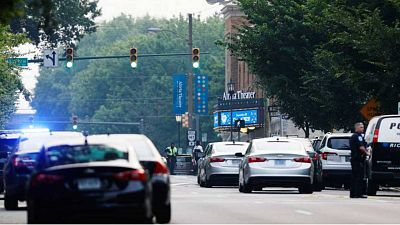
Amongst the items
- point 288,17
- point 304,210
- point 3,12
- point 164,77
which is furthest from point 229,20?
point 3,12

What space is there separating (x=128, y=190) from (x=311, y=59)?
120 ft

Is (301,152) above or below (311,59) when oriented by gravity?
below

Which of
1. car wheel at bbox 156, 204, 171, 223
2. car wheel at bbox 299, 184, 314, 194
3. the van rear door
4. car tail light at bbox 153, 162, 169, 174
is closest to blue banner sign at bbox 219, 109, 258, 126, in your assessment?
car wheel at bbox 299, 184, 314, 194

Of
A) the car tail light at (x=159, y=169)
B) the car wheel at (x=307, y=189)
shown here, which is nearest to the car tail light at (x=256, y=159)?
the car wheel at (x=307, y=189)

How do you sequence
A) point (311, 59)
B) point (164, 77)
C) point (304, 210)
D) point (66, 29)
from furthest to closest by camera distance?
point (164, 77), point (66, 29), point (311, 59), point (304, 210)

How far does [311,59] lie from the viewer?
180 ft

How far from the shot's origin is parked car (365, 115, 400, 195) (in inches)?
1431

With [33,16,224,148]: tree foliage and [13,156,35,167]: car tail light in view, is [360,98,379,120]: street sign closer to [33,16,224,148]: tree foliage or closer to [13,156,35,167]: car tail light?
[13,156,35,167]: car tail light

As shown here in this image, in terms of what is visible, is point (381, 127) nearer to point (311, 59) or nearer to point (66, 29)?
point (311, 59)

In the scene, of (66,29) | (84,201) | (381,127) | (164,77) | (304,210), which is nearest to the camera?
(84,201)

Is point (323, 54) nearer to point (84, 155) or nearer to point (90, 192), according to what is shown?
point (84, 155)

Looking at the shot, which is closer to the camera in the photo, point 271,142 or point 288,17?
point 271,142

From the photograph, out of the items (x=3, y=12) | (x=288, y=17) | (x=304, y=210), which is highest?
(x=288, y=17)

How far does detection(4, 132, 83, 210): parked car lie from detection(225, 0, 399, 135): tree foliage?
16.1 m
